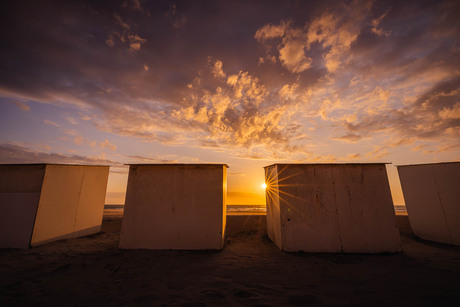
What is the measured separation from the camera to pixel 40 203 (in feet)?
23.6

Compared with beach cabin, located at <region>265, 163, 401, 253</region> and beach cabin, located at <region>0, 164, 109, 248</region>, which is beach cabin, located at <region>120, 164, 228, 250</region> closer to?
beach cabin, located at <region>265, 163, 401, 253</region>

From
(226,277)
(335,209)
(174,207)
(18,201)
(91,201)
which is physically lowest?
(226,277)

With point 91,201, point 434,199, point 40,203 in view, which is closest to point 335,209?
point 434,199

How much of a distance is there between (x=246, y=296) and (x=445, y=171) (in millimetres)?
10418

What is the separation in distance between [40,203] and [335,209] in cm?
1197

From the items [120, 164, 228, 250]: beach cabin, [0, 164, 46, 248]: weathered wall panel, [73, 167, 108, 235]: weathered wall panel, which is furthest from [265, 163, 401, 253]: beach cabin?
[0, 164, 46, 248]: weathered wall panel

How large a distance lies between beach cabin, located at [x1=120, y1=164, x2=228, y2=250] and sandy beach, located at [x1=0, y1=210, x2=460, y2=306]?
44 centimetres

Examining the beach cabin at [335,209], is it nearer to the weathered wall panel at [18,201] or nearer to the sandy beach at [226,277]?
the sandy beach at [226,277]

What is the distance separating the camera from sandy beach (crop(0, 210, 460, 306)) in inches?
139

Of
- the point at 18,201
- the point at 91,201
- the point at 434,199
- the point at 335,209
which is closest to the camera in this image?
the point at 335,209

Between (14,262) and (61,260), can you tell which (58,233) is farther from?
(61,260)

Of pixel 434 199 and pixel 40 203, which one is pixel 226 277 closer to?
pixel 40 203

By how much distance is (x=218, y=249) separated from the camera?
21.6ft

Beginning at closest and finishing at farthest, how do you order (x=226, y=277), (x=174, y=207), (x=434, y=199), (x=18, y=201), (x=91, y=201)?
(x=226, y=277) → (x=174, y=207) → (x=18, y=201) → (x=434, y=199) → (x=91, y=201)
